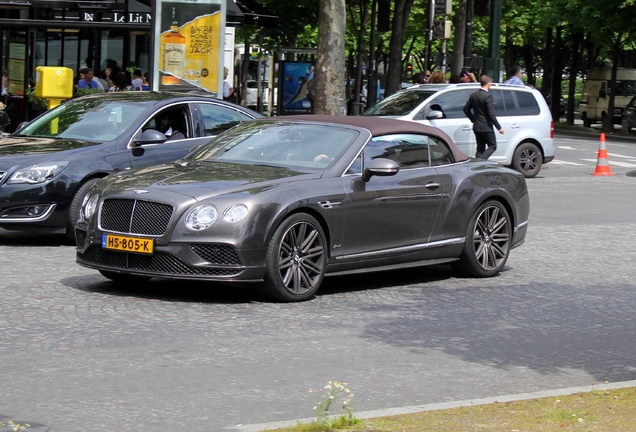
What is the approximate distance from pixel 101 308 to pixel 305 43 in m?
59.9

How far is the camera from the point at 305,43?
2675 inches

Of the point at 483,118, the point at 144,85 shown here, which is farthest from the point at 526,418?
the point at 144,85

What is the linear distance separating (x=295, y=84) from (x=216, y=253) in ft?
87.6

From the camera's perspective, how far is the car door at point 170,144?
511 inches

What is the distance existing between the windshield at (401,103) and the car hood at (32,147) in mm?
10131

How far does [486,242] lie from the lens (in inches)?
441

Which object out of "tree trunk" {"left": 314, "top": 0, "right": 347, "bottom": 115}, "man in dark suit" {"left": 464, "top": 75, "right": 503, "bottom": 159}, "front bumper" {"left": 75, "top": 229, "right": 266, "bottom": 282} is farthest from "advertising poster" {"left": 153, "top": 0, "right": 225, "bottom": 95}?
"front bumper" {"left": 75, "top": 229, "right": 266, "bottom": 282}

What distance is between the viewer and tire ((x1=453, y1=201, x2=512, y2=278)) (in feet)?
36.0

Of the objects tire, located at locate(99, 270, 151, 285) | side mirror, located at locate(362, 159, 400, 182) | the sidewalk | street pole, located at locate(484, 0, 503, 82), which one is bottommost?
tire, located at locate(99, 270, 151, 285)

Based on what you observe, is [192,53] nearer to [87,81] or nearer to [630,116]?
[87,81]

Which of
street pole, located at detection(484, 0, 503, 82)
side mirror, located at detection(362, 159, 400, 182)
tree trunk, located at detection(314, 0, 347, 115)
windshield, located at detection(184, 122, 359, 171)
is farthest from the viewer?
street pole, located at detection(484, 0, 503, 82)

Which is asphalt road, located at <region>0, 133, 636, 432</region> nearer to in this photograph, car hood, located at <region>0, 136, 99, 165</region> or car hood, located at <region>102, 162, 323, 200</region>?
car hood, located at <region>102, 162, 323, 200</region>

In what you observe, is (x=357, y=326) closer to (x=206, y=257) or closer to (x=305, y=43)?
(x=206, y=257)

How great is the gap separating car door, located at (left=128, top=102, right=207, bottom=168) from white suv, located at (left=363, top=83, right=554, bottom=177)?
871cm
